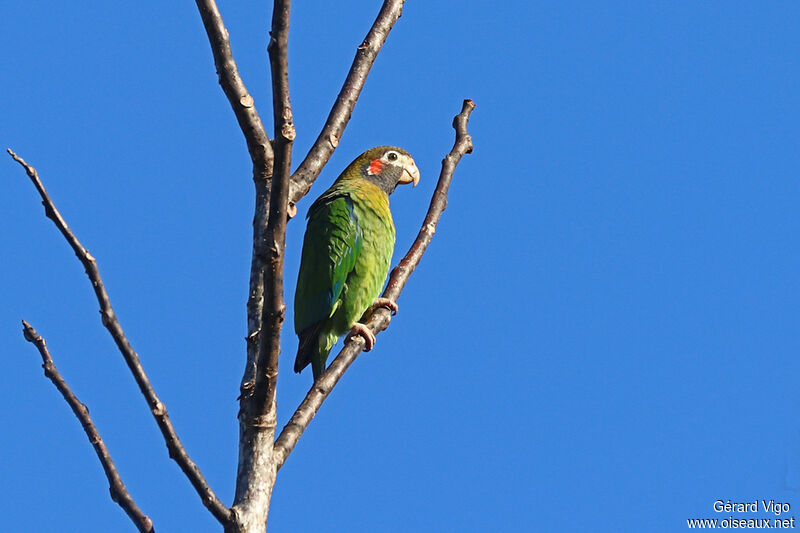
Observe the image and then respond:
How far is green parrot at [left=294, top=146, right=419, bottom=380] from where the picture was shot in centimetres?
607

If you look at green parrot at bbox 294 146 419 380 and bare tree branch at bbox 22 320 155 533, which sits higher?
green parrot at bbox 294 146 419 380

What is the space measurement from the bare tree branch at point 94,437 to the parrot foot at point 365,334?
193 centimetres

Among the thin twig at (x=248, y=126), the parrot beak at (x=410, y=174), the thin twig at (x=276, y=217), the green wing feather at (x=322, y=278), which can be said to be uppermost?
the parrot beak at (x=410, y=174)

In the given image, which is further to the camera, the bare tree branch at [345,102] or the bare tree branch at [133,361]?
the bare tree branch at [345,102]

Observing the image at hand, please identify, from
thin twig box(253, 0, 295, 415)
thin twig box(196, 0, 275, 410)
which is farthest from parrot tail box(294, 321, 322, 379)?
thin twig box(253, 0, 295, 415)

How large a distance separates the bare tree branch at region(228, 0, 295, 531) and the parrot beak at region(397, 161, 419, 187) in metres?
4.44

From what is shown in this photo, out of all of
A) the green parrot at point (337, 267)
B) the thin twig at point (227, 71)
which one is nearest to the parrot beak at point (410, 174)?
the green parrot at point (337, 267)

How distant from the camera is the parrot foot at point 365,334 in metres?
4.67

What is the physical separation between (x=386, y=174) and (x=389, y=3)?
8.89ft

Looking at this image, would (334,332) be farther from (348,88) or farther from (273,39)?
(273,39)

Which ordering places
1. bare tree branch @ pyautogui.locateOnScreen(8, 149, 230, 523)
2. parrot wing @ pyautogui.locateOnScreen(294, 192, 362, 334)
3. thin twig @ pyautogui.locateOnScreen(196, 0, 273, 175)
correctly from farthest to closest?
1. parrot wing @ pyautogui.locateOnScreen(294, 192, 362, 334)
2. thin twig @ pyautogui.locateOnScreen(196, 0, 273, 175)
3. bare tree branch @ pyautogui.locateOnScreen(8, 149, 230, 523)

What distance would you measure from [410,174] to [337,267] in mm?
1830

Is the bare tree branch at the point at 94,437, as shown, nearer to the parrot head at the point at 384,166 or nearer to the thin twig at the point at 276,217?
the thin twig at the point at 276,217

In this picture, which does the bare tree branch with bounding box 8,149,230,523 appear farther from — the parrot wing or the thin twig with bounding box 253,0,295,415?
the parrot wing
